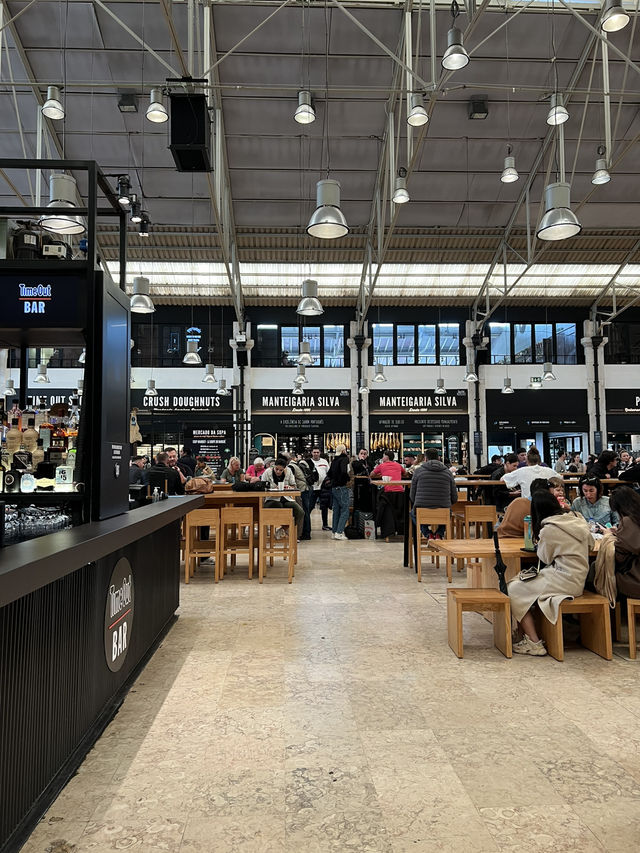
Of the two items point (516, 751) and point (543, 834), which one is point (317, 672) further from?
point (543, 834)

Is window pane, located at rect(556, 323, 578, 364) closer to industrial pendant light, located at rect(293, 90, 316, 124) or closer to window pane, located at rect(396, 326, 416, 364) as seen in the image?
window pane, located at rect(396, 326, 416, 364)

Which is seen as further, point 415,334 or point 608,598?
point 415,334

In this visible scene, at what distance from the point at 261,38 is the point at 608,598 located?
1055 cm

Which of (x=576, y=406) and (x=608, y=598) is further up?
(x=576, y=406)

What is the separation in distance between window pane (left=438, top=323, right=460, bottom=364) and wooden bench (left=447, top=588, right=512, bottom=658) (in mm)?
17019

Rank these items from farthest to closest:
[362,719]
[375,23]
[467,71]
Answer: [467,71], [375,23], [362,719]

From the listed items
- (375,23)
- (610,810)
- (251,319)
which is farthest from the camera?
(251,319)

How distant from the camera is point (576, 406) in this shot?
20609 millimetres

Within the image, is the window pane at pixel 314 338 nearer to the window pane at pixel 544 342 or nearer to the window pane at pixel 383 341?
the window pane at pixel 383 341

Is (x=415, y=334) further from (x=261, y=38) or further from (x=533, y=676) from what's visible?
(x=533, y=676)

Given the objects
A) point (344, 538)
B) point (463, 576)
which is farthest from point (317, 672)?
point (344, 538)

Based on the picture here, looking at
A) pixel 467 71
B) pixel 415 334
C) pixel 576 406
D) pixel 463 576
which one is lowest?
pixel 463 576

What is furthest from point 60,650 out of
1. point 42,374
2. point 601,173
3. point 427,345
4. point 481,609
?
point 427,345

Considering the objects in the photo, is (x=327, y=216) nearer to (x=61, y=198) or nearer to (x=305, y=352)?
(x=61, y=198)
